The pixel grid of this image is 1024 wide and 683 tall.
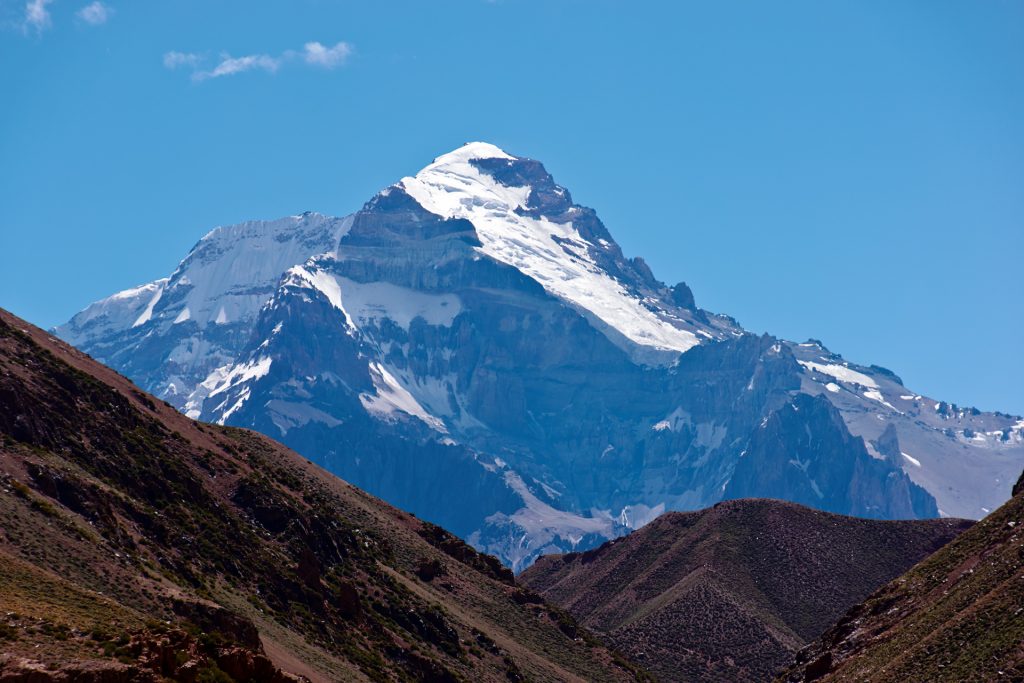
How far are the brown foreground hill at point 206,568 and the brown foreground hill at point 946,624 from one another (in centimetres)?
2671

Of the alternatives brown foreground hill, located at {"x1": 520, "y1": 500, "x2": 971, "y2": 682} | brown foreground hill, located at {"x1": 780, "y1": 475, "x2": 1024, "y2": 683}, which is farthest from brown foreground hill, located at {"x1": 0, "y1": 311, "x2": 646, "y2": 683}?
brown foreground hill, located at {"x1": 780, "y1": 475, "x2": 1024, "y2": 683}

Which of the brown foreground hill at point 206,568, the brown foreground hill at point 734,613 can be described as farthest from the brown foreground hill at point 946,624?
the brown foreground hill at point 734,613

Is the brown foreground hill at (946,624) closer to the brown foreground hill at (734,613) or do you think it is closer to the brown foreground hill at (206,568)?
the brown foreground hill at (206,568)

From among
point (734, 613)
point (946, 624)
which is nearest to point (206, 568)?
point (946, 624)

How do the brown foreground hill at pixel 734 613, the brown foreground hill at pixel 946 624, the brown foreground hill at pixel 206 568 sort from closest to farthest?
the brown foreground hill at pixel 206 568 < the brown foreground hill at pixel 946 624 < the brown foreground hill at pixel 734 613

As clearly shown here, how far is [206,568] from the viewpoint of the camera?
101m

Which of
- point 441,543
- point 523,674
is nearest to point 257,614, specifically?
point 523,674

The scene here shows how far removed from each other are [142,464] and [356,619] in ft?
60.4

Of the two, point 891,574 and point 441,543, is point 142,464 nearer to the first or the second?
point 441,543

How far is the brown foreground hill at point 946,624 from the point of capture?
8081cm

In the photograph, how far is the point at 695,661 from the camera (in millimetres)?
172750

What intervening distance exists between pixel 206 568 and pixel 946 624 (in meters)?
44.6

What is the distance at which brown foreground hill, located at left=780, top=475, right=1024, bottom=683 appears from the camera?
80812 millimetres

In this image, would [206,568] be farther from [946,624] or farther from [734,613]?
[734,613]
